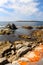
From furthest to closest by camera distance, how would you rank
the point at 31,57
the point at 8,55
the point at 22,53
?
the point at 8,55
the point at 22,53
the point at 31,57

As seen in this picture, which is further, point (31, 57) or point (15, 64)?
point (31, 57)

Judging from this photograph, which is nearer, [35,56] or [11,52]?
[35,56]

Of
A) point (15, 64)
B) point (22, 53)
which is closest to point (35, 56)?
point (22, 53)

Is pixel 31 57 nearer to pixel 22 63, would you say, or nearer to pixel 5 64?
pixel 22 63

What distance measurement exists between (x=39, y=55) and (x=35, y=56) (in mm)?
608

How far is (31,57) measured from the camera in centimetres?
1645

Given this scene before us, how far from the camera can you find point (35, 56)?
16.7m

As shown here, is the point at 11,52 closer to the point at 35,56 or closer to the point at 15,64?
the point at 35,56

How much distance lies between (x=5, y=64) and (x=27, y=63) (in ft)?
7.70

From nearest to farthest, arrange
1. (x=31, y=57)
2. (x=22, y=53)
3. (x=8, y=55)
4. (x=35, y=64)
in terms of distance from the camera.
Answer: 1. (x=35, y=64)
2. (x=31, y=57)
3. (x=22, y=53)
4. (x=8, y=55)

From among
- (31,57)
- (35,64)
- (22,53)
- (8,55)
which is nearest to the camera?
(35,64)

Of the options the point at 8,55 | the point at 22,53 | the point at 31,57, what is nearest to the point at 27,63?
the point at 31,57

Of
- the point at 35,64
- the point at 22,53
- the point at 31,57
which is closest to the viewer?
the point at 35,64

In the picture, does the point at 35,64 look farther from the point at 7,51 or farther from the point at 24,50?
the point at 7,51
